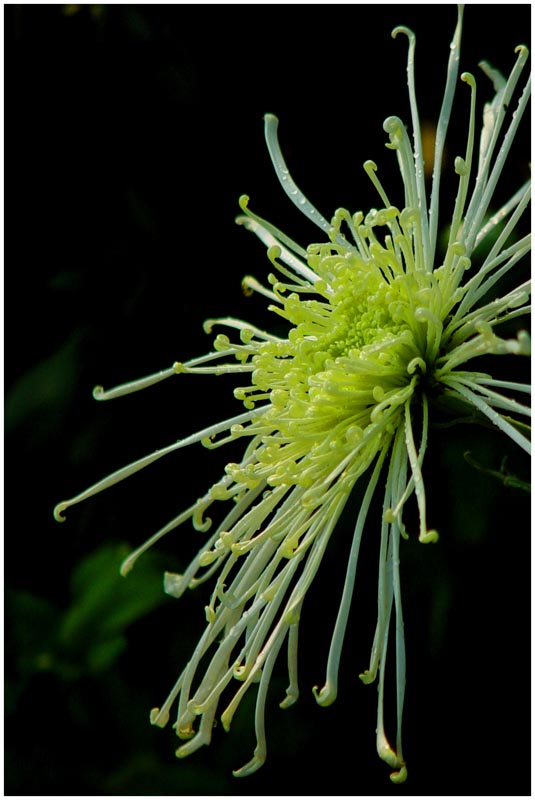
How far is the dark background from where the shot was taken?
6.25ft

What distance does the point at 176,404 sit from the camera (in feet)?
7.27

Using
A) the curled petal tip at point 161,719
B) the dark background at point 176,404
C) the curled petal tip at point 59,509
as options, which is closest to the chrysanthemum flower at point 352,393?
the curled petal tip at point 161,719

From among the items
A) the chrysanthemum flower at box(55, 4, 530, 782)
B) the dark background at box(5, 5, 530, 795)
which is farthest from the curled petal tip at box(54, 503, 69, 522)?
the dark background at box(5, 5, 530, 795)

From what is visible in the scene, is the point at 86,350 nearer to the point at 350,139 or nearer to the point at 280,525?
the point at 350,139

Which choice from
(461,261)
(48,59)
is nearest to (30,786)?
(461,261)

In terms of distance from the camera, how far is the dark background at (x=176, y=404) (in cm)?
190

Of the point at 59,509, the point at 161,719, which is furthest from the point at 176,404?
the point at 161,719

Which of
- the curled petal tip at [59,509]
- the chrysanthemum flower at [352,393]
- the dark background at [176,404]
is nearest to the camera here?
the chrysanthemum flower at [352,393]

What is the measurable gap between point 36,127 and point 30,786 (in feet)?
4.87

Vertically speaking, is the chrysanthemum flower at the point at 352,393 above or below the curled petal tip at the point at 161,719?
above

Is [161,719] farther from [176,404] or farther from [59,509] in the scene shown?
[176,404]

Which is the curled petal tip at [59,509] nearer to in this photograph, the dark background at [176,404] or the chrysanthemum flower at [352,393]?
the chrysanthemum flower at [352,393]

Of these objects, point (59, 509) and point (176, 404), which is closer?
point (59, 509)

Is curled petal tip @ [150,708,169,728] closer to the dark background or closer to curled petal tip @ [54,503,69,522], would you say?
curled petal tip @ [54,503,69,522]
